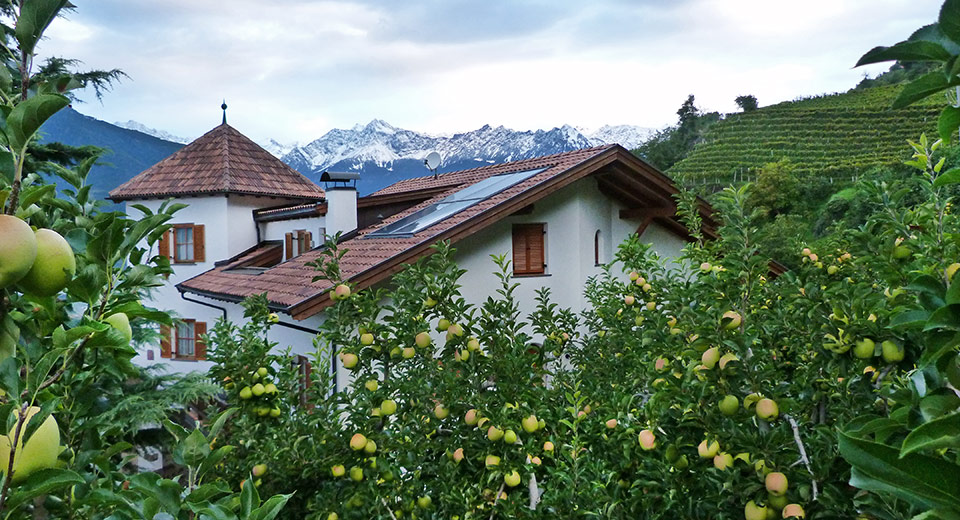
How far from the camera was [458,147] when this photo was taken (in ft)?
96.3

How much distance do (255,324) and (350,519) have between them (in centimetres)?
124

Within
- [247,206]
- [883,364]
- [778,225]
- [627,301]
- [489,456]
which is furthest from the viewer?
[778,225]

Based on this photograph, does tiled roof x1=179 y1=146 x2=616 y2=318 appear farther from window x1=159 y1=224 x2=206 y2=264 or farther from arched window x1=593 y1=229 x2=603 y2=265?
window x1=159 y1=224 x2=206 y2=264

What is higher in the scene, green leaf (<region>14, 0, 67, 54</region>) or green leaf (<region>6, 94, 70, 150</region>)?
green leaf (<region>14, 0, 67, 54</region>)

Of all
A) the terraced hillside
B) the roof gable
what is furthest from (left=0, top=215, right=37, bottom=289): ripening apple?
the terraced hillside

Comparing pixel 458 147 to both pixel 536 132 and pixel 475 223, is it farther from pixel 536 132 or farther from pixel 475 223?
pixel 475 223

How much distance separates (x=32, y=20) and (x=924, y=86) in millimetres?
1108

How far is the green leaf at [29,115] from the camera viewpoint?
2.60 ft

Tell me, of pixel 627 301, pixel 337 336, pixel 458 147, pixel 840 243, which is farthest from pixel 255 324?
pixel 458 147

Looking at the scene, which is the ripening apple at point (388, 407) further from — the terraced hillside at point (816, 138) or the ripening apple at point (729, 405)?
the terraced hillside at point (816, 138)

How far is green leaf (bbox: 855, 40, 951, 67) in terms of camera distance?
59 centimetres

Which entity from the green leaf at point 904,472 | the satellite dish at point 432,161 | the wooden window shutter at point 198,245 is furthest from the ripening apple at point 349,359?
the wooden window shutter at point 198,245

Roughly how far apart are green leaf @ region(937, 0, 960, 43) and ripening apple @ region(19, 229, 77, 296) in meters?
1.05

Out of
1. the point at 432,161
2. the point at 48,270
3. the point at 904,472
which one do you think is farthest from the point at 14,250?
the point at 432,161
